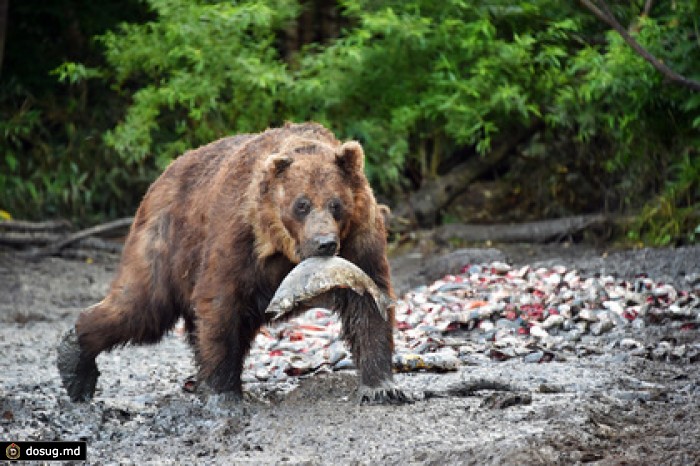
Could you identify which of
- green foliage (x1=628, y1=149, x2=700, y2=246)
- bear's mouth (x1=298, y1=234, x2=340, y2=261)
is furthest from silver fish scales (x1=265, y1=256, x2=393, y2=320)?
green foliage (x1=628, y1=149, x2=700, y2=246)

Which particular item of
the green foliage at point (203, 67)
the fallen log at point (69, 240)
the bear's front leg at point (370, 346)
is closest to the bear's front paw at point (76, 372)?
the bear's front leg at point (370, 346)

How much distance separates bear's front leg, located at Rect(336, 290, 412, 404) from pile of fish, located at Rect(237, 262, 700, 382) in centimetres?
97

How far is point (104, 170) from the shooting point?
14812 mm

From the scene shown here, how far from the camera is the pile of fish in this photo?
24.0 ft

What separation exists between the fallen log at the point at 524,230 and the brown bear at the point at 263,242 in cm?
645

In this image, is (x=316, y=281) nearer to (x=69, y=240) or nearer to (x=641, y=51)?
(x=641, y=51)

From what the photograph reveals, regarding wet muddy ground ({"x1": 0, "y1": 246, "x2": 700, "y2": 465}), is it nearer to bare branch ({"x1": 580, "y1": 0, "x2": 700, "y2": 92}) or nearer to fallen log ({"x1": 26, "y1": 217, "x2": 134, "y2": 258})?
bare branch ({"x1": 580, "y1": 0, "x2": 700, "y2": 92})

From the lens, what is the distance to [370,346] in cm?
594

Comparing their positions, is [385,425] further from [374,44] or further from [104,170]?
[104,170]

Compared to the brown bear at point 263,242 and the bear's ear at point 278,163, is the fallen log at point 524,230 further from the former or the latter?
the bear's ear at point 278,163

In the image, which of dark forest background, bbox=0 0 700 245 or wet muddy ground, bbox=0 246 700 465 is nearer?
wet muddy ground, bbox=0 246 700 465

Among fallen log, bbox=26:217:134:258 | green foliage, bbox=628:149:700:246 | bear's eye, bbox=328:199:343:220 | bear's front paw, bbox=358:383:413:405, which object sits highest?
bear's eye, bbox=328:199:343:220

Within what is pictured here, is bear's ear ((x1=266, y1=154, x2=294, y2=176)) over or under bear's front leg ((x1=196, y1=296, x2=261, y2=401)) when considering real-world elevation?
over

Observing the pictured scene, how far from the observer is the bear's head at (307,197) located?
5672 mm
